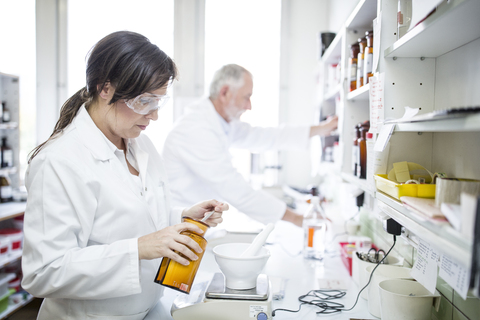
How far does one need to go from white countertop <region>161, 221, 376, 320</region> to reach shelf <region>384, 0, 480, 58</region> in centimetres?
94

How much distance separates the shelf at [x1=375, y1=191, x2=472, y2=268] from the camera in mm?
597

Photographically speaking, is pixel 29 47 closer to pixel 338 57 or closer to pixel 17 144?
pixel 17 144

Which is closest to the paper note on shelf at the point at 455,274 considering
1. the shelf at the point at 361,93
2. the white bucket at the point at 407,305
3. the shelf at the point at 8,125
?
the white bucket at the point at 407,305

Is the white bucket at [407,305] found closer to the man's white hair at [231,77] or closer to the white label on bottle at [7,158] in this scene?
the man's white hair at [231,77]

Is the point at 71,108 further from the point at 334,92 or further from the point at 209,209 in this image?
the point at 334,92

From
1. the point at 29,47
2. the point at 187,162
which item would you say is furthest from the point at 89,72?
the point at 29,47

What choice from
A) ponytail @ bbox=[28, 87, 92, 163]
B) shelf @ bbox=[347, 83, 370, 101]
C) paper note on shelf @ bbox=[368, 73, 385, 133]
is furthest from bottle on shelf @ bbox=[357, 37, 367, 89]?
ponytail @ bbox=[28, 87, 92, 163]

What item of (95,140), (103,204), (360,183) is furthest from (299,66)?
(103,204)

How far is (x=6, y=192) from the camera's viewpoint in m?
3.07

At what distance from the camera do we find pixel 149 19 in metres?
3.85

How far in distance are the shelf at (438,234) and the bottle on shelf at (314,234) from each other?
0.97 m

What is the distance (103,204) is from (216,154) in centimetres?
105

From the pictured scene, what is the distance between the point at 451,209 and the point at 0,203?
11.3 feet

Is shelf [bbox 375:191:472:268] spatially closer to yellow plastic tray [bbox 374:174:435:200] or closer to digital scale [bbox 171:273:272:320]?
yellow plastic tray [bbox 374:174:435:200]
